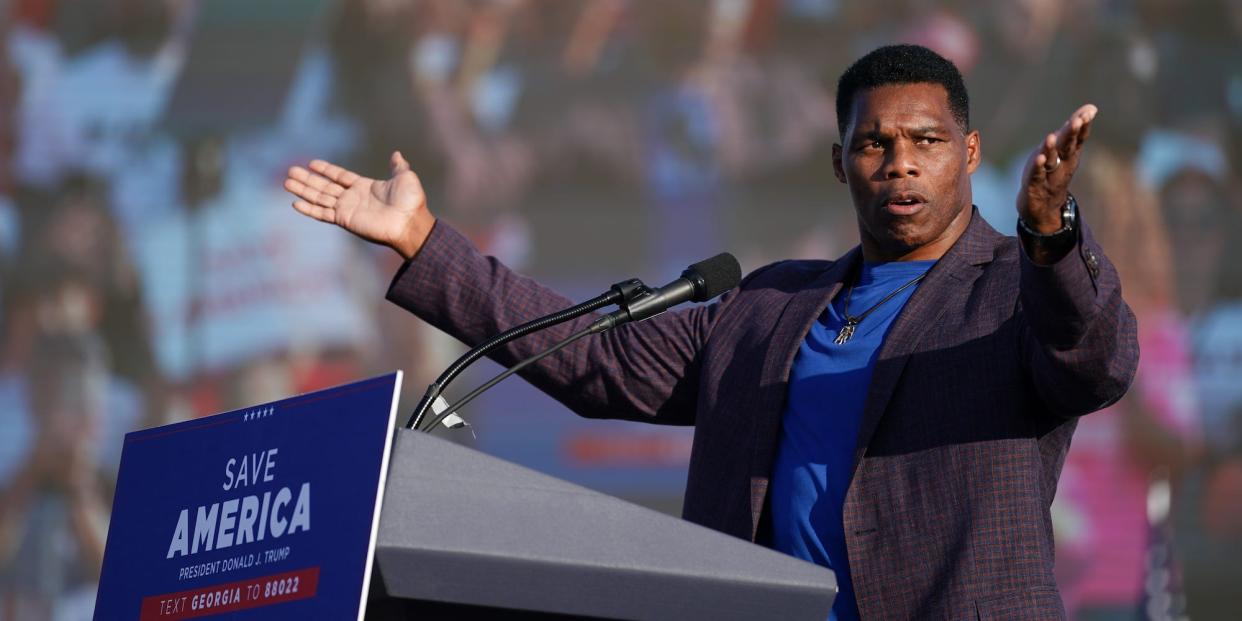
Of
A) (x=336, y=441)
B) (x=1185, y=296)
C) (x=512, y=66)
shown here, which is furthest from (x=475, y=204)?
(x=336, y=441)

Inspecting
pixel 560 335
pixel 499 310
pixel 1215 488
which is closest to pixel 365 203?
pixel 499 310

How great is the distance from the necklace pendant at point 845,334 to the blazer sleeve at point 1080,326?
0.34 meters

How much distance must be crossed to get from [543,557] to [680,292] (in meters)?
0.61

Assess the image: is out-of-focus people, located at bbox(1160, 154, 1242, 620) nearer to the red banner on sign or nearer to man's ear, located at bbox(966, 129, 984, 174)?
man's ear, located at bbox(966, 129, 984, 174)

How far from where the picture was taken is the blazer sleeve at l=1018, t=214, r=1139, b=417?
176cm

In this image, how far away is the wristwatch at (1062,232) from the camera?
175cm

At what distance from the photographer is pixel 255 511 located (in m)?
1.51

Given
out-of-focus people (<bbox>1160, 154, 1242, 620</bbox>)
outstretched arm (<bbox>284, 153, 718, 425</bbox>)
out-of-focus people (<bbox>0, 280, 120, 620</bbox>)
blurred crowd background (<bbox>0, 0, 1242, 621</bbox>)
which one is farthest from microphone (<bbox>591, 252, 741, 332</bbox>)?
out-of-focus people (<bbox>0, 280, 120, 620</bbox>)

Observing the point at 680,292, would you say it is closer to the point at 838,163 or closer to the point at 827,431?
the point at 827,431

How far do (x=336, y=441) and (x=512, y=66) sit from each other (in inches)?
151

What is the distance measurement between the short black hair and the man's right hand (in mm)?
653

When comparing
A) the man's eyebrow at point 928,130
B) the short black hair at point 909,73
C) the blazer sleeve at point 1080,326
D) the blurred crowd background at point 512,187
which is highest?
the blurred crowd background at point 512,187

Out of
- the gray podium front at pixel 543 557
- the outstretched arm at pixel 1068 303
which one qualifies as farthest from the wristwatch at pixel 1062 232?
the gray podium front at pixel 543 557

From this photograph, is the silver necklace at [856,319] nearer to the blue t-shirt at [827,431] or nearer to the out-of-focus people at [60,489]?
the blue t-shirt at [827,431]
